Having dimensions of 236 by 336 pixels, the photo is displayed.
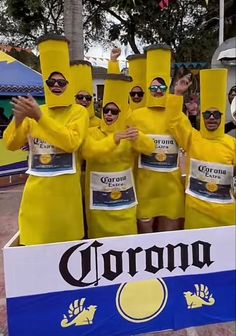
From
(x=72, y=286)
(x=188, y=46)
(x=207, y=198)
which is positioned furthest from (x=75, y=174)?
(x=188, y=46)

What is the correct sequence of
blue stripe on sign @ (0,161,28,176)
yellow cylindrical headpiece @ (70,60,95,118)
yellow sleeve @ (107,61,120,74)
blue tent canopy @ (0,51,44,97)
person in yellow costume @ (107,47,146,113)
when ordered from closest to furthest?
1. yellow cylindrical headpiece @ (70,60,95,118)
2. person in yellow costume @ (107,47,146,113)
3. yellow sleeve @ (107,61,120,74)
4. blue tent canopy @ (0,51,44,97)
5. blue stripe on sign @ (0,161,28,176)

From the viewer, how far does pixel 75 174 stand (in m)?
2.59

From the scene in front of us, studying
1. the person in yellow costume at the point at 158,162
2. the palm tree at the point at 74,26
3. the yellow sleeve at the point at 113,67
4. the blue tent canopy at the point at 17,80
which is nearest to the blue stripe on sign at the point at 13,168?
the blue tent canopy at the point at 17,80

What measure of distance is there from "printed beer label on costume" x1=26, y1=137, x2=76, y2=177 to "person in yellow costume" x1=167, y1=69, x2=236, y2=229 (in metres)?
0.77

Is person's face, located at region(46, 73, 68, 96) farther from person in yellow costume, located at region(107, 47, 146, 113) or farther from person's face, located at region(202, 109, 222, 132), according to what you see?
person's face, located at region(202, 109, 222, 132)

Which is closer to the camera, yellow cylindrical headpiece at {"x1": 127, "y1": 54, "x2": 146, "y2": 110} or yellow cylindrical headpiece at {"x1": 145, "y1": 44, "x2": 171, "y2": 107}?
yellow cylindrical headpiece at {"x1": 145, "y1": 44, "x2": 171, "y2": 107}

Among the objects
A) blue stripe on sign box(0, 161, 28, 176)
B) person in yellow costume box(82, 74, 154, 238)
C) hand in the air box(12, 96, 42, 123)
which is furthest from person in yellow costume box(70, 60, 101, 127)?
blue stripe on sign box(0, 161, 28, 176)

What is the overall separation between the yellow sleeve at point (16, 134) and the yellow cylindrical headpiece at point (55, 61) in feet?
0.71

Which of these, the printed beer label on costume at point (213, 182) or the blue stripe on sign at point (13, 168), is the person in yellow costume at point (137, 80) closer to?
the printed beer label on costume at point (213, 182)

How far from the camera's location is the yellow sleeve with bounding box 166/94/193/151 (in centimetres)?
279

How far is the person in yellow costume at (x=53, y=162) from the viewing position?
2.53m

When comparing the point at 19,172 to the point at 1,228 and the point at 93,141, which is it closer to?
the point at 1,228

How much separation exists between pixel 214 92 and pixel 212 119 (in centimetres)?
17

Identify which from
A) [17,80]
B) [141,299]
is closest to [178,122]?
[141,299]
